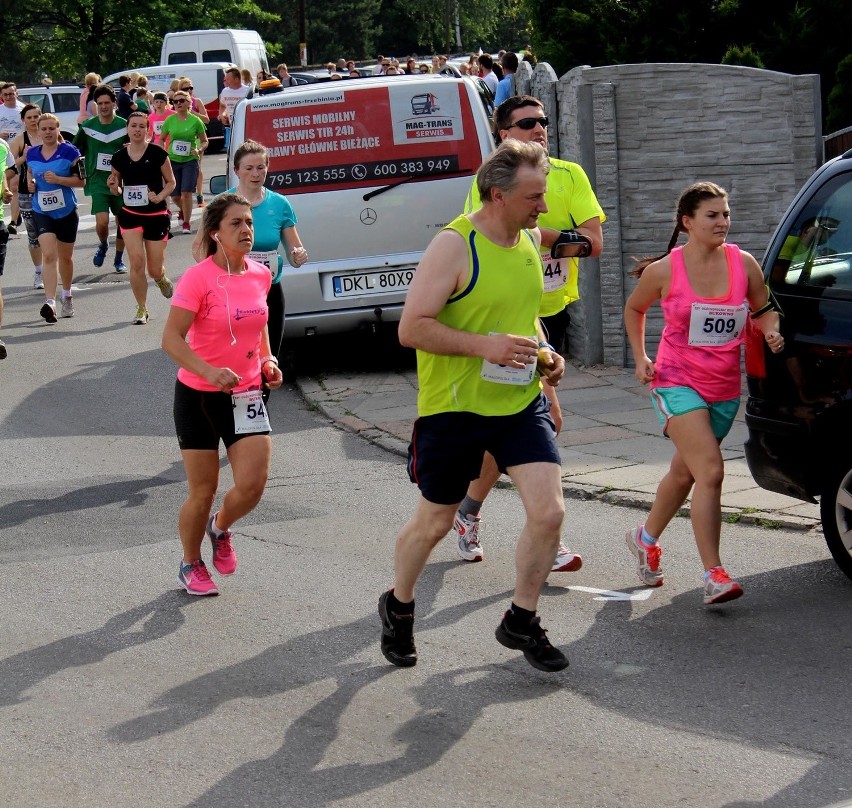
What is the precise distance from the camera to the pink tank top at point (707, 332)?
19.1ft

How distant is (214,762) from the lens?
14.9 feet

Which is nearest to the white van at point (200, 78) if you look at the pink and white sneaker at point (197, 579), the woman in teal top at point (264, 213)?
the woman in teal top at point (264, 213)

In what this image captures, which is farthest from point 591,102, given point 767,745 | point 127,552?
point 767,745

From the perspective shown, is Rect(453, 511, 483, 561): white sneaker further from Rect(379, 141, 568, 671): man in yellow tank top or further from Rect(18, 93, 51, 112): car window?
Rect(18, 93, 51, 112): car window

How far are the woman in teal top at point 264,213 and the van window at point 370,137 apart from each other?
2032mm

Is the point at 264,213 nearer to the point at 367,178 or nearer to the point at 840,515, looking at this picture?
the point at 367,178

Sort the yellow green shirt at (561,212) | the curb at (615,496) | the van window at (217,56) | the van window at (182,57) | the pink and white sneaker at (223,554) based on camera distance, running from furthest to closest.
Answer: the van window at (182,57)
the van window at (217,56)
the curb at (615,496)
the yellow green shirt at (561,212)
the pink and white sneaker at (223,554)

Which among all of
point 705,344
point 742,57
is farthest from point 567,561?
point 742,57

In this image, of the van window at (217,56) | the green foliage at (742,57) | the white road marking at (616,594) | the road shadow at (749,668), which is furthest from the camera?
the van window at (217,56)

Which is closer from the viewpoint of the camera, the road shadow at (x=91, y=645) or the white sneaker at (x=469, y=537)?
the road shadow at (x=91, y=645)

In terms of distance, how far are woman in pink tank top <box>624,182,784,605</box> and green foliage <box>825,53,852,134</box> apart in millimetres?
9253

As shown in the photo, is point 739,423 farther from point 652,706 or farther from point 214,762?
point 214,762

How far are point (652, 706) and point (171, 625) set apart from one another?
2063 millimetres

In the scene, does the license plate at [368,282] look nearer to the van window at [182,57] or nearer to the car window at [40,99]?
the car window at [40,99]
